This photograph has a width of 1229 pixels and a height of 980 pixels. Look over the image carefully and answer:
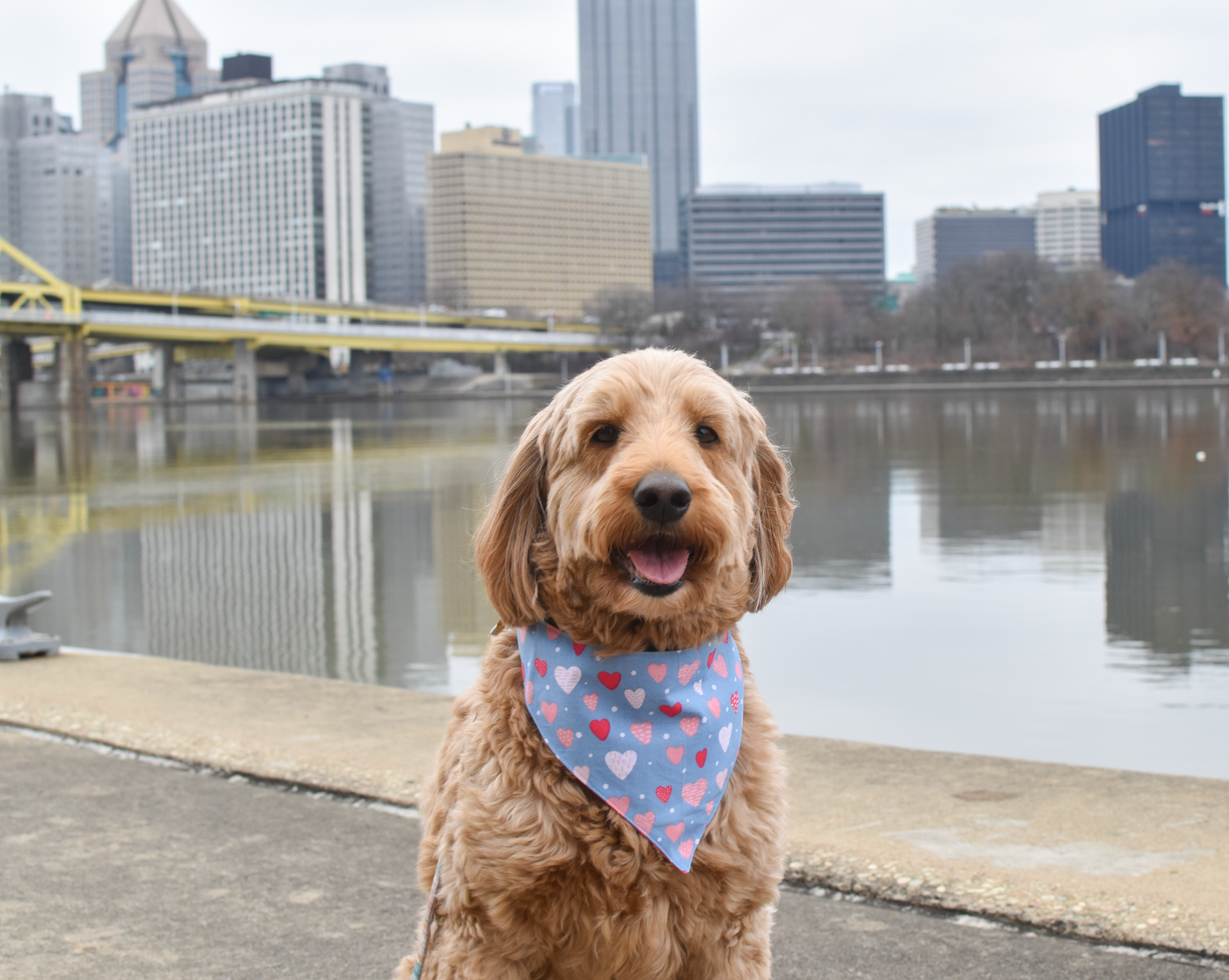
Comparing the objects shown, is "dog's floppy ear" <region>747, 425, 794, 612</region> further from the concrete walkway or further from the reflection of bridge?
the reflection of bridge

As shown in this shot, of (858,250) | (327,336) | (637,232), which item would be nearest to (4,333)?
(327,336)

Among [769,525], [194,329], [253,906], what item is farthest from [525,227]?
[769,525]

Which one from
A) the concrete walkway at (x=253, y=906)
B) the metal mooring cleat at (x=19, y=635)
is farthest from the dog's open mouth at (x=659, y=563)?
the metal mooring cleat at (x=19, y=635)

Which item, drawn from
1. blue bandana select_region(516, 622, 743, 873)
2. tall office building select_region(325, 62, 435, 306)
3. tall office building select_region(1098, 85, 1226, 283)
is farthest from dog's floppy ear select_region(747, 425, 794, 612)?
tall office building select_region(1098, 85, 1226, 283)

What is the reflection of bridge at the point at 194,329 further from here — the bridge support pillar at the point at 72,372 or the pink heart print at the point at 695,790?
the pink heart print at the point at 695,790

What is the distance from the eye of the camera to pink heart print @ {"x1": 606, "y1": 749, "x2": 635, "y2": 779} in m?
2.41

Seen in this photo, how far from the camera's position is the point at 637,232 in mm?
177500

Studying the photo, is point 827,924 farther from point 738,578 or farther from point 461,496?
point 461,496

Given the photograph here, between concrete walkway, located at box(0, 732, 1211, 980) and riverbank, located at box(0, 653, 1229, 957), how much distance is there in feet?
0.49

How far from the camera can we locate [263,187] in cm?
17262

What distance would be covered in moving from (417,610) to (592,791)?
844cm

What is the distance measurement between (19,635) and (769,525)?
19.0 feet

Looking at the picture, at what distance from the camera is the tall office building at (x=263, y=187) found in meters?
169

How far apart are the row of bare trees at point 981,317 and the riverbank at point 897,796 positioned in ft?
311
